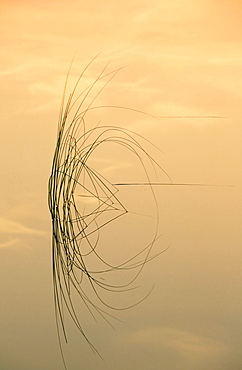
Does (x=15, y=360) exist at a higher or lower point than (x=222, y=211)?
lower

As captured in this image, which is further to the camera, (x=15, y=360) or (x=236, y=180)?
(x=15, y=360)

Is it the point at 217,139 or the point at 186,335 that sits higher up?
the point at 217,139

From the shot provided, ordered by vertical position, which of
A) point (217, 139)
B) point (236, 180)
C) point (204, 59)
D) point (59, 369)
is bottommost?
point (59, 369)

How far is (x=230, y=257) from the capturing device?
9.06ft

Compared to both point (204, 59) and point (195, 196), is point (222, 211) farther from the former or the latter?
point (204, 59)

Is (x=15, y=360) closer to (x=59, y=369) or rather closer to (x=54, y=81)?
(x=59, y=369)

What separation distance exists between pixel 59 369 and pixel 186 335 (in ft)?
2.04

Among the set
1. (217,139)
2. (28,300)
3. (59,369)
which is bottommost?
(59,369)

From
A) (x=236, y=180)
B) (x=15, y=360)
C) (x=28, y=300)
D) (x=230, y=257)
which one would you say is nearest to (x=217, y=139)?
(x=236, y=180)

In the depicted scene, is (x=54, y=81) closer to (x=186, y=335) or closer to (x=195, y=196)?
(x=195, y=196)

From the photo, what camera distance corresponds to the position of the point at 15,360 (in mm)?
2939

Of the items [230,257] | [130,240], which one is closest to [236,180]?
[230,257]

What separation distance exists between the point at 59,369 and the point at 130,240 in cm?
70

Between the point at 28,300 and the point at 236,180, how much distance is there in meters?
1.11
